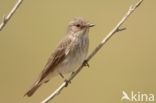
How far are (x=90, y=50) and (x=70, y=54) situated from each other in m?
2.26

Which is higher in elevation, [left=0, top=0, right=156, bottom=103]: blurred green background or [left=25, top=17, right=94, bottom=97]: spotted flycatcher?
[left=25, top=17, right=94, bottom=97]: spotted flycatcher

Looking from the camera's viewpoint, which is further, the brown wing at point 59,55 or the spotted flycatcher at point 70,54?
the brown wing at point 59,55

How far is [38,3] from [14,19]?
0.59 metres

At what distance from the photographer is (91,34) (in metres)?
10.5

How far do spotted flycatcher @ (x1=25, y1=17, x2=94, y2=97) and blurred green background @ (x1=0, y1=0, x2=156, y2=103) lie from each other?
6.05 ft

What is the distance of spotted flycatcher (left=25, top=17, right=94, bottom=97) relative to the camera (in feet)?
23.8

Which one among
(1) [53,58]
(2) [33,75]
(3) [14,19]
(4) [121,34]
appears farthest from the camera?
(3) [14,19]

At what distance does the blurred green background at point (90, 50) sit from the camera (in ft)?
31.3

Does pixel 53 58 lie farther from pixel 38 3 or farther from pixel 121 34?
pixel 38 3

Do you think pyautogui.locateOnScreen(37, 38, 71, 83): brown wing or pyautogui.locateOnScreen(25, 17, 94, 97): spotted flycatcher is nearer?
pyautogui.locateOnScreen(25, 17, 94, 97): spotted flycatcher

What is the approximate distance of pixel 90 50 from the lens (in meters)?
9.62

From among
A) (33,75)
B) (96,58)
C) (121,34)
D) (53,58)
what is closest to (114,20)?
(121,34)

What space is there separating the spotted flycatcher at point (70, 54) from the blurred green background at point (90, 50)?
1843mm

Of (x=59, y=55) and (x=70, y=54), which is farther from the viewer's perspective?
(x=59, y=55)
